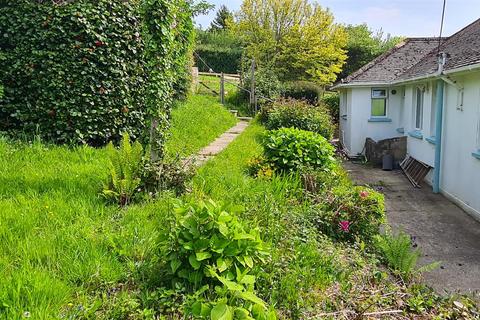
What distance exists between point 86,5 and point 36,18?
2.72 feet

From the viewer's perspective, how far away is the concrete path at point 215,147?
763 centimetres

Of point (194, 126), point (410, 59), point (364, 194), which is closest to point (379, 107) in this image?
point (410, 59)

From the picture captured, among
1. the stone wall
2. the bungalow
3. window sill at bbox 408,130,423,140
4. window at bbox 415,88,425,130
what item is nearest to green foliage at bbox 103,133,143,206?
the bungalow

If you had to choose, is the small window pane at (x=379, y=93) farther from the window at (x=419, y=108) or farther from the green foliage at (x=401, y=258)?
the green foliage at (x=401, y=258)

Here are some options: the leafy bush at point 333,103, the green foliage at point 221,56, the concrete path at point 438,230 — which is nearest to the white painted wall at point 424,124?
the concrete path at point 438,230

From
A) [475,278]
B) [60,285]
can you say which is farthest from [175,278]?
[475,278]

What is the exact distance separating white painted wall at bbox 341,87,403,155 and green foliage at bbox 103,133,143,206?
1204 centimetres

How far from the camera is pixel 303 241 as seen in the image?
14.2ft

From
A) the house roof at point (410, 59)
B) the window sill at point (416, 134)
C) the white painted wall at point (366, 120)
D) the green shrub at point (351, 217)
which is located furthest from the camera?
the white painted wall at point (366, 120)

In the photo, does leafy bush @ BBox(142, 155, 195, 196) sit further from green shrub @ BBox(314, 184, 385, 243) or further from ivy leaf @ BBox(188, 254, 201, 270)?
ivy leaf @ BBox(188, 254, 201, 270)

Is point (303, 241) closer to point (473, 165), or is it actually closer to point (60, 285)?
point (60, 285)

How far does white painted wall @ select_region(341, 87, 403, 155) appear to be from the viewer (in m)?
15.3

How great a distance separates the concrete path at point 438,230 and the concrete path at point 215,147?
3.70 metres

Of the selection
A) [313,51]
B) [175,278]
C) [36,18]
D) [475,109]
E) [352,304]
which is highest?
[313,51]
